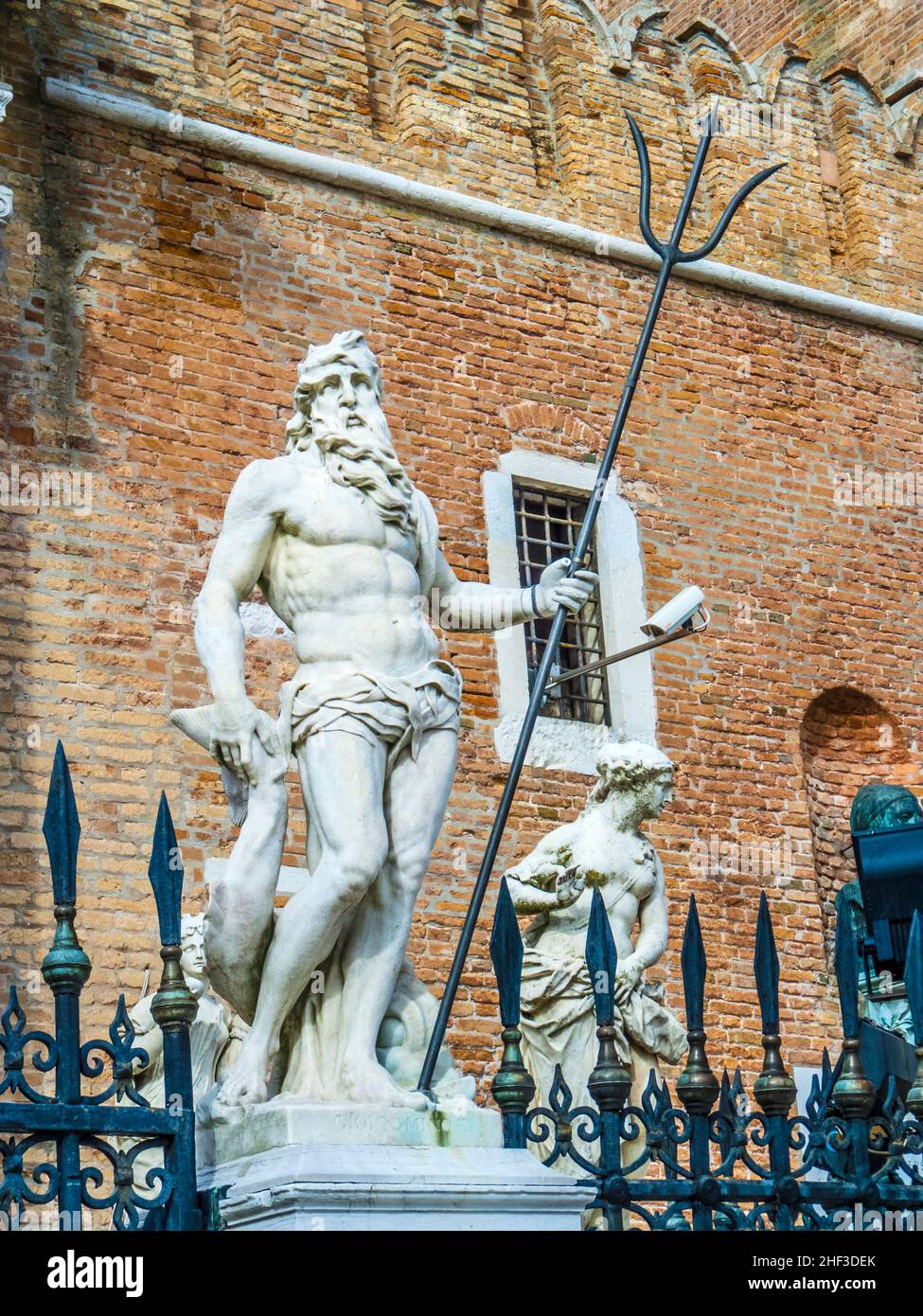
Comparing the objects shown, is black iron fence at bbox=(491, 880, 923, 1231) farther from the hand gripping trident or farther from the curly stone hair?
the curly stone hair

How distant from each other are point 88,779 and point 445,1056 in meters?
5.20

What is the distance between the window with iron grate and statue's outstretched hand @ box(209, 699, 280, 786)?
7001 millimetres

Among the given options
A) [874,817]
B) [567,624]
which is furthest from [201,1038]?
[567,624]

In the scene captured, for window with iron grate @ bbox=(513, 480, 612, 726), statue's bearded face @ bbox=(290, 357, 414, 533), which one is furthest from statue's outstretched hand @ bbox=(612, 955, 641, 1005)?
window with iron grate @ bbox=(513, 480, 612, 726)

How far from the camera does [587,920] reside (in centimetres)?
852

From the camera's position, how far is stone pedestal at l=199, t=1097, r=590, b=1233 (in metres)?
4.88

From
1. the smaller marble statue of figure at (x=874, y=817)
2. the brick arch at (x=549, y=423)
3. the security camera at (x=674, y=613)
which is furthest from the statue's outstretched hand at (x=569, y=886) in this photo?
the brick arch at (x=549, y=423)

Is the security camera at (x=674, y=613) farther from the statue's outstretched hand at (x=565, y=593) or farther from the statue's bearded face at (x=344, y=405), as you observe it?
the statue's bearded face at (x=344, y=405)

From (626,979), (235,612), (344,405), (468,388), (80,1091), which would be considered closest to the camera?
(80,1091)

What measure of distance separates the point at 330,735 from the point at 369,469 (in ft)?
2.59

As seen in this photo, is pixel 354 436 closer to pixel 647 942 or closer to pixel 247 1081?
pixel 247 1081

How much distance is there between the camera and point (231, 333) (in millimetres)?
11859

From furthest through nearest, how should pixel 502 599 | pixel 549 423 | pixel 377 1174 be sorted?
pixel 549 423, pixel 502 599, pixel 377 1174
